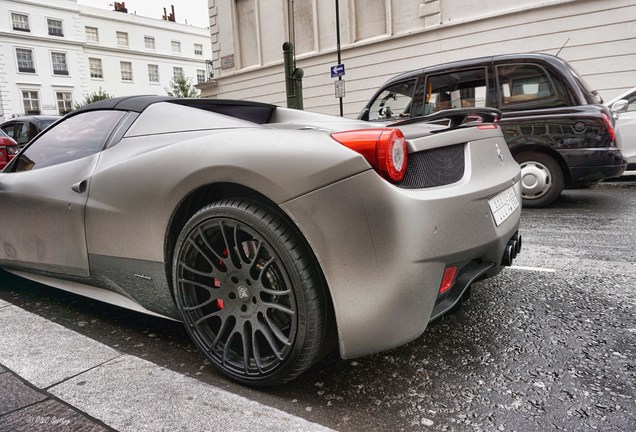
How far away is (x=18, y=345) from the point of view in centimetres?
230

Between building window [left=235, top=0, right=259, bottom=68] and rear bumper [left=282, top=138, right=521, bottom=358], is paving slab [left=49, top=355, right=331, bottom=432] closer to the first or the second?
rear bumper [left=282, top=138, right=521, bottom=358]

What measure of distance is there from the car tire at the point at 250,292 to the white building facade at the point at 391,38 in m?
8.23

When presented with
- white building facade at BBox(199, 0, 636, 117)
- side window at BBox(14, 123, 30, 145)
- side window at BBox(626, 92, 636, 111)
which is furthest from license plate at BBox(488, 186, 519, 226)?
side window at BBox(14, 123, 30, 145)

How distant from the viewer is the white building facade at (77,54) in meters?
39.0

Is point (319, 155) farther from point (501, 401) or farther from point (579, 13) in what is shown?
point (579, 13)

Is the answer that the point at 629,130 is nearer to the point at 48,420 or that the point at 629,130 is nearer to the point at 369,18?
the point at 48,420

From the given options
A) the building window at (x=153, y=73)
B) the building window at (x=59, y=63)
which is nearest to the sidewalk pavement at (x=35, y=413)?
the building window at (x=59, y=63)

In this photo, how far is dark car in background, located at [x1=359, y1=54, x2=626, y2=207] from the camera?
512 centimetres

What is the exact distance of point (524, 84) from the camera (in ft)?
18.1

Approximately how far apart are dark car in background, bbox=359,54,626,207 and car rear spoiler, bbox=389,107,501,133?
10.7ft

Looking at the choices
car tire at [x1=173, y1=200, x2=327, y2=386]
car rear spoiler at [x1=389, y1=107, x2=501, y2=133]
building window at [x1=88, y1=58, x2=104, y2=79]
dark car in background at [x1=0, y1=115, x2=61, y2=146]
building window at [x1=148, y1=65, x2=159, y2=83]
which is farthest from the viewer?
building window at [x1=148, y1=65, x2=159, y2=83]

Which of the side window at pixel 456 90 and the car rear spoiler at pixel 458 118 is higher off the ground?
the side window at pixel 456 90

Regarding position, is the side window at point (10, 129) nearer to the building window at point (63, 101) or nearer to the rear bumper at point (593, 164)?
the rear bumper at point (593, 164)

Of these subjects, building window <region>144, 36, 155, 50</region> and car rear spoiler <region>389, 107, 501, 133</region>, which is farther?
building window <region>144, 36, 155, 50</region>
